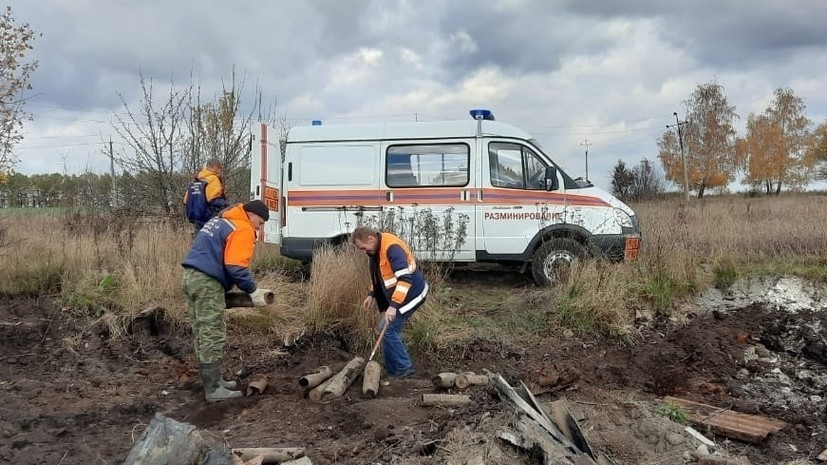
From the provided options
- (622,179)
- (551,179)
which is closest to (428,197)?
(551,179)

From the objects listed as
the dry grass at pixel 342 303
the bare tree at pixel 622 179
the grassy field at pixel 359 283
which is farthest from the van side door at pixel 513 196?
the bare tree at pixel 622 179

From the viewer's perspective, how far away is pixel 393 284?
5.92 m

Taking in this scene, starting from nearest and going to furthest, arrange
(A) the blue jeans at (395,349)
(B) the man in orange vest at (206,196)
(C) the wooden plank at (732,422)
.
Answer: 1. (C) the wooden plank at (732,422)
2. (A) the blue jeans at (395,349)
3. (B) the man in orange vest at (206,196)

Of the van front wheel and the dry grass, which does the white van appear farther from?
the dry grass

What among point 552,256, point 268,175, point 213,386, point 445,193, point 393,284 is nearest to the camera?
point 213,386

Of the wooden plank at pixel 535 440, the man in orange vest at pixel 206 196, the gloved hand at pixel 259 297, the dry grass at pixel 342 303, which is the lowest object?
the wooden plank at pixel 535 440

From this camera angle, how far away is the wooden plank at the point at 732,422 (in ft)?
15.6

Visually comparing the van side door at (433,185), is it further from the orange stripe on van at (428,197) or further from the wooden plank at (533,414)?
the wooden plank at (533,414)

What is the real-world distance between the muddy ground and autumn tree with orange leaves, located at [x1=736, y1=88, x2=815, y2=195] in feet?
151

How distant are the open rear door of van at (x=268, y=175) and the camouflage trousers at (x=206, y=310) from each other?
3653 millimetres

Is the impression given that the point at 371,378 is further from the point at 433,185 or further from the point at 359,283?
the point at 433,185

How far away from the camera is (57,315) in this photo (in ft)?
23.9

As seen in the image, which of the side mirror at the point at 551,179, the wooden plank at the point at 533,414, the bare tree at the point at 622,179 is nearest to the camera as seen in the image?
the wooden plank at the point at 533,414

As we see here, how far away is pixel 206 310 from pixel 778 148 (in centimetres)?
→ 5311
